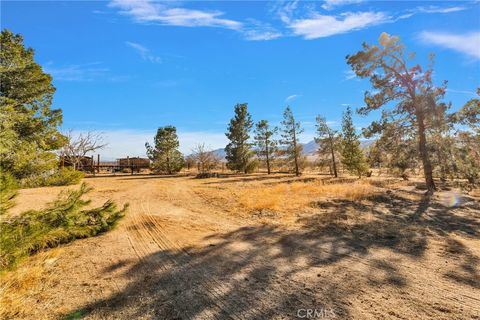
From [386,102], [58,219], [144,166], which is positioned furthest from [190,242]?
[144,166]

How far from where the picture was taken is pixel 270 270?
4754 mm

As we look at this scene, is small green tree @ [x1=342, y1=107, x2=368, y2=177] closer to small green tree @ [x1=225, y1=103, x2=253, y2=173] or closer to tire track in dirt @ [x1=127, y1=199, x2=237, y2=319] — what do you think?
small green tree @ [x1=225, y1=103, x2=253, y2=173]

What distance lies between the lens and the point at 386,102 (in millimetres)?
15914

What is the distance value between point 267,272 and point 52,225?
16.7 ft

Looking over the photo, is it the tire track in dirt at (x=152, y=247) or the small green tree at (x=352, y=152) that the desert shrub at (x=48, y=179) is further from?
the small green tree at (x=352, y=152)

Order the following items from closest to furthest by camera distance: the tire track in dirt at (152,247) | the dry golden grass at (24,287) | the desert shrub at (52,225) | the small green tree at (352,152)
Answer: the dry golden grass at (24,287) → the tire track in dirt at (152,247) → the desert shrub at (52,225) → the small green tree at (352,152)

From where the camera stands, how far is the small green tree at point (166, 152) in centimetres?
3891

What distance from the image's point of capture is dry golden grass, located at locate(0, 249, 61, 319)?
146 inches

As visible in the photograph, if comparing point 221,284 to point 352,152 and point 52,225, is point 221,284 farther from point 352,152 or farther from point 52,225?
point 352,152

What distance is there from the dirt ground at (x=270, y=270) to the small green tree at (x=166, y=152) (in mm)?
31142

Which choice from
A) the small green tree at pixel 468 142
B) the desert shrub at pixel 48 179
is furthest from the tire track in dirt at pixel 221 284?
the small green tree at pixel 468 142

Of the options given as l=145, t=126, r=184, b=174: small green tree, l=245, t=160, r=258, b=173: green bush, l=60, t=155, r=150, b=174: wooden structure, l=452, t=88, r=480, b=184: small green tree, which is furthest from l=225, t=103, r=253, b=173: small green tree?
l=452, t=88, r=480, b=184: small green tree

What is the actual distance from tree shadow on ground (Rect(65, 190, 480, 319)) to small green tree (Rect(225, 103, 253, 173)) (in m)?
27.9

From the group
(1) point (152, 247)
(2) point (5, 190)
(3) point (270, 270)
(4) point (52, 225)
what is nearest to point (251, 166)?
(1) point (152, 247)
